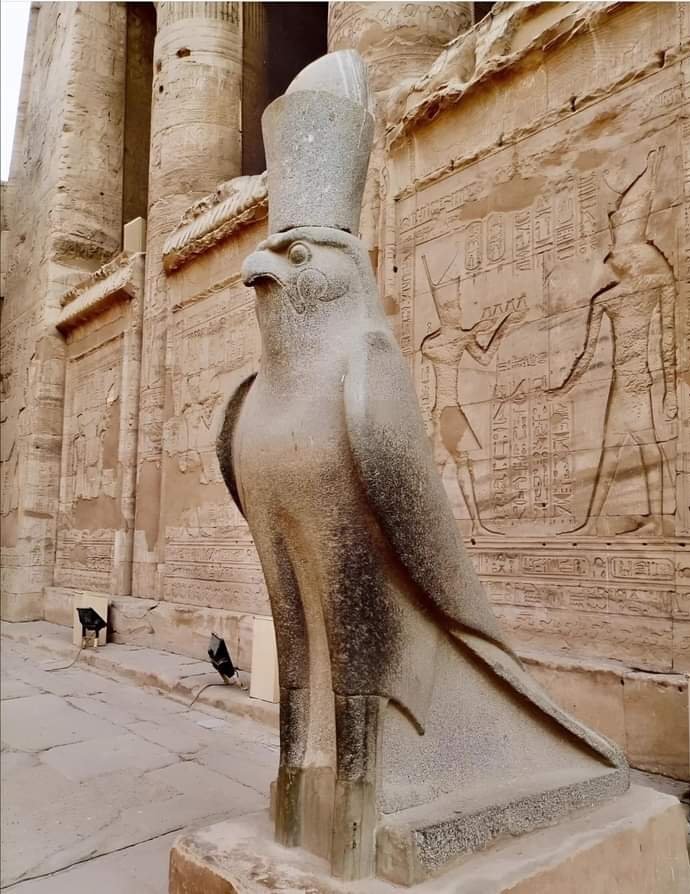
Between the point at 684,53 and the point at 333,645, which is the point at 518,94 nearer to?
the point at 684,53

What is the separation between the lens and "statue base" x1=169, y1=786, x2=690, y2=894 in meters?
1.80

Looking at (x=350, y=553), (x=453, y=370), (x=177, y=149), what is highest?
(x=177, y=149)

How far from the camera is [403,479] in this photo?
1896mm

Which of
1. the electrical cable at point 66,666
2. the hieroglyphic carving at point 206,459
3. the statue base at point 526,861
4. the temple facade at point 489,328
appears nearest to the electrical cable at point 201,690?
the temple facade at point 489,328

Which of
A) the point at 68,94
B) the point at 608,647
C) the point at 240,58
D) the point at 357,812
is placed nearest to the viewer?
the point at 357,812

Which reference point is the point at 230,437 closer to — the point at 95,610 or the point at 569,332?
the point at 569,332

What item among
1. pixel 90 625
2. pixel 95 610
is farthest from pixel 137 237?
pixel 90 625

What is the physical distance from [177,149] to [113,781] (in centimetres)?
688

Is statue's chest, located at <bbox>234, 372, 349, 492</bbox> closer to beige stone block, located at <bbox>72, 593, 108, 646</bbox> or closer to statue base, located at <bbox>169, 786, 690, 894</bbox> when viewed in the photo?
statue base, located at <bbox>169, 786, 690, 894</bbox>

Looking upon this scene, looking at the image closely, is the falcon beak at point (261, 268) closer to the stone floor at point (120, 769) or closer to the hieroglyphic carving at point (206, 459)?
the stone floor at point (120, 769)

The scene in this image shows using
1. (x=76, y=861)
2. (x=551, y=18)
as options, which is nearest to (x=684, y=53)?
(x=551, y=18)

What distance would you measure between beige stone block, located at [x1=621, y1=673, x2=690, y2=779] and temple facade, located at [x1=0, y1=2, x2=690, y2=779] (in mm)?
10

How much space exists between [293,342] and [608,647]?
2.85 meters

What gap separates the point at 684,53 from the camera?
4.07 meters
